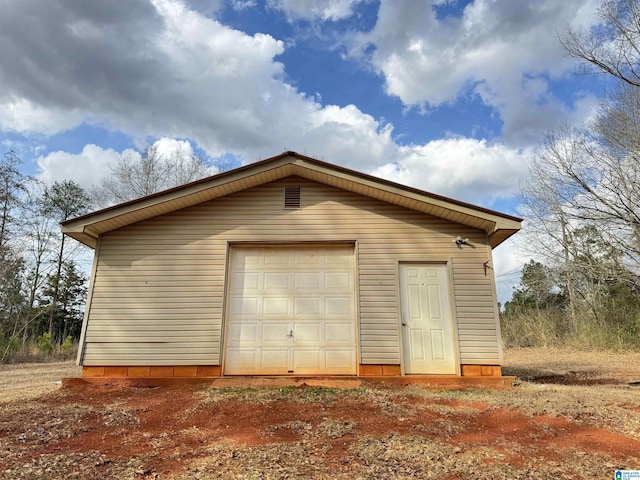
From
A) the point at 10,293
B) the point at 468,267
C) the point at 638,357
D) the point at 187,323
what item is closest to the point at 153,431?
the point at 187,323

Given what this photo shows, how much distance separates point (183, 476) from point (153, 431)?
5.00 ft

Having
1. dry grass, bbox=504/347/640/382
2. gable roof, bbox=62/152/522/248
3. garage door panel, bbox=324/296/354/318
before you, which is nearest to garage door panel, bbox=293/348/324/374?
garage door panel, bbox=324/296/354/318

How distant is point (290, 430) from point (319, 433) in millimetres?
339

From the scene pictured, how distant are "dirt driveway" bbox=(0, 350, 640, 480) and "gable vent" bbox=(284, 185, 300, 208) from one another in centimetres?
327

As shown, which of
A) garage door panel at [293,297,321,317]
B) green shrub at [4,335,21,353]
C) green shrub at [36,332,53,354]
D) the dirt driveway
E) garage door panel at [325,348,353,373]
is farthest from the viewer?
green shrub at [36,332,53,354]

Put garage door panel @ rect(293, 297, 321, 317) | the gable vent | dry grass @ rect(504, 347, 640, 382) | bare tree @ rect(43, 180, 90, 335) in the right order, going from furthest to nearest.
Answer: bare tree @ rect(43, 180, 90, 335), dry grass @ rect(504, 347, 640, 382), the gable vent, garage door panel @ rect(293, 297, 321, 317)

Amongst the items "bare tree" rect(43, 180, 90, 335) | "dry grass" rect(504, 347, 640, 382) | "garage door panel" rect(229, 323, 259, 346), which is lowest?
"dry grass" rect(504, 347, 640, 382)

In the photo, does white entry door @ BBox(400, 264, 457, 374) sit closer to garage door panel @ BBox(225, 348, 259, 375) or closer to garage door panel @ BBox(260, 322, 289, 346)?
garage door panel @ BBox(260, 322, 289, 346)

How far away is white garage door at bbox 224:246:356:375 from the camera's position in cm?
682

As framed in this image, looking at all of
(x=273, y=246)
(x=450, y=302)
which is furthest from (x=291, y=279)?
(x=450, y=302)

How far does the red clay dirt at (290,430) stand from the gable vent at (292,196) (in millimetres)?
3495

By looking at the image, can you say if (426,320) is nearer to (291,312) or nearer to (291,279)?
(291,312)

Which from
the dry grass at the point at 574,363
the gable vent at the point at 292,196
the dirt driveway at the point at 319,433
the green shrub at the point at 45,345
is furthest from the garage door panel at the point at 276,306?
the green shrub at the point at 45,345

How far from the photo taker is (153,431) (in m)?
4.31
